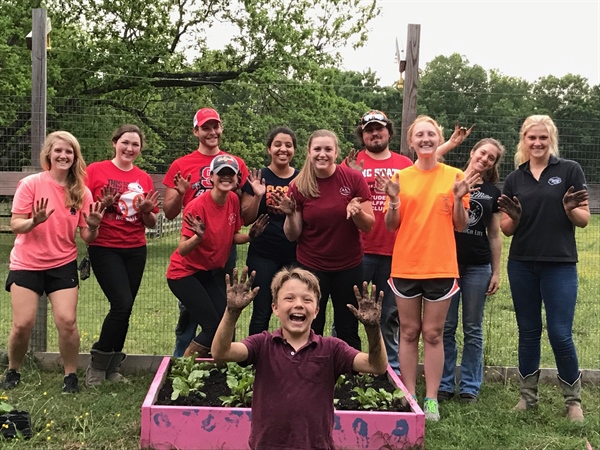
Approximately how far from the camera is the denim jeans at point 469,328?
477cm

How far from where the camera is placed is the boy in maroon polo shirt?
2828 millimetres

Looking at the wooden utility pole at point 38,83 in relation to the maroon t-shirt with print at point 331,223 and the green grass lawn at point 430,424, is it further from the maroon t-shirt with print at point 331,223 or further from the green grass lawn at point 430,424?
the maroon t-shirt with print at point 331,223

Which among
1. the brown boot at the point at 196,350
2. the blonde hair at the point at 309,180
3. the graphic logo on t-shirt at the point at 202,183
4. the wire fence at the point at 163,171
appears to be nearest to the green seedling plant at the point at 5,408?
the brown boot at the point at 196,350

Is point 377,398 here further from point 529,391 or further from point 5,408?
point 5,408

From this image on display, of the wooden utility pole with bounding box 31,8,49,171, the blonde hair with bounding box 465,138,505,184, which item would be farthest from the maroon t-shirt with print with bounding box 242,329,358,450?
the wooden utility pole with bounding box 31,8,49,171

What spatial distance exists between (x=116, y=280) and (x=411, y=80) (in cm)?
308

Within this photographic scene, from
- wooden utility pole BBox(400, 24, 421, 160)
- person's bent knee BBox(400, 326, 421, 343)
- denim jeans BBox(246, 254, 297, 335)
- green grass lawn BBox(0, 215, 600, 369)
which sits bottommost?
green grass lawn BBox(0, 215, 600, 369)

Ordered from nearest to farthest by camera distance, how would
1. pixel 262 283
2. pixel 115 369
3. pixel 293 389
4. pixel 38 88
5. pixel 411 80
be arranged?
1. pixel 293 389
2. pixel 262 283
3. pixel 115 369
4. pixel 411 80
5. pixel 38 88

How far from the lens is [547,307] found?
4469mm

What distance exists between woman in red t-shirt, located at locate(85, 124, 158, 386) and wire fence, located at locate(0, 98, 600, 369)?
0.65m

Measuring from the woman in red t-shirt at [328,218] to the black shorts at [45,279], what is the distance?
5.55 ft

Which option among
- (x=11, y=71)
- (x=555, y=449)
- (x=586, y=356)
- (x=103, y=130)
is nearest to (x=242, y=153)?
(x=103, y=130)

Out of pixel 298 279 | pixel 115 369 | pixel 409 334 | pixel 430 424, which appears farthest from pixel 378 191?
pixel 115 369

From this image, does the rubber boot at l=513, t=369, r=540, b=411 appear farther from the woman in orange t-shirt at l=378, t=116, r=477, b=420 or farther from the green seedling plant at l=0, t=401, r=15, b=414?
the green seedling plant at l=0, t=401, r=15, b=414
